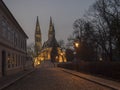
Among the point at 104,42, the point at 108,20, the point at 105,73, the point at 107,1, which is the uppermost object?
the point at 107,1

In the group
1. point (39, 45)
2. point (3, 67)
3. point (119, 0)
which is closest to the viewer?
point (3, 67)

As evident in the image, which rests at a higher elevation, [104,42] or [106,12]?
[106,12]

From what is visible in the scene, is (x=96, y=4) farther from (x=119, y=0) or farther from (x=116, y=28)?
(x=116, y=28)

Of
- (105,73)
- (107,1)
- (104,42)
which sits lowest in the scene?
(105,73)

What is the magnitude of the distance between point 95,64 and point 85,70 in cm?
793

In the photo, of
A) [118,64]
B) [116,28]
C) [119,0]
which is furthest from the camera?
[119,0]

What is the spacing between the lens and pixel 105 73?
25.1 metres

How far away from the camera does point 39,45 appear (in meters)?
161

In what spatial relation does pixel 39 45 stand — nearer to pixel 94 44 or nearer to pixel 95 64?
pixel 94 44

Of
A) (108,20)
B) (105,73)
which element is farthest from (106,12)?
(105,73)

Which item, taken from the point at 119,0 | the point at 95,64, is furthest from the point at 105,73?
the point at 119,0

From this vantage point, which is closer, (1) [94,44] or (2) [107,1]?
(2) [107,1]

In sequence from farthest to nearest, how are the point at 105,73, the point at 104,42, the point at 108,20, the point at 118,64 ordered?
1. the point at 104,42
2. the point at 108,20
3. the point at 105,73
4. the point at 118,64

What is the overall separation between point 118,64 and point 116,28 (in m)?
15.9
